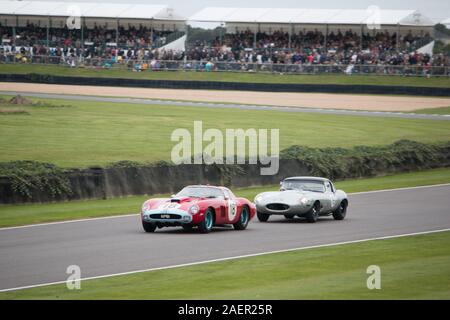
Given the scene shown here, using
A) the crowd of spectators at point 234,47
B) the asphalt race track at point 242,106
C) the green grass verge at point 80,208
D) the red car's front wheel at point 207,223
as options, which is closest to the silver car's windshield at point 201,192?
the red car's front wheel at point 207,223

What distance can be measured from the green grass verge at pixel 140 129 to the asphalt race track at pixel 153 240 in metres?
7.18

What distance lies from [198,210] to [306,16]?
58876mm

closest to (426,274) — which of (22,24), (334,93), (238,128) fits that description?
(238,128)

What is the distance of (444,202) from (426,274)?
37.4ft

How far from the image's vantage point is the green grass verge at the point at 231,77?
62531 millimetres

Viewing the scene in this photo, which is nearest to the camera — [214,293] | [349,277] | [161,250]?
[214,293]

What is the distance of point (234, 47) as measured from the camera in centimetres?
7550

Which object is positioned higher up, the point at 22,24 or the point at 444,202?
the point at 22,24

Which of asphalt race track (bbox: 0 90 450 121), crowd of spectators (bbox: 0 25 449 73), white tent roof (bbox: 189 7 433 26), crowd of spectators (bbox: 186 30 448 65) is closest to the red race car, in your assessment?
asphalt race track (bbox: 0 90 450 121)

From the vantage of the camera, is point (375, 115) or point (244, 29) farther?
point (244, 29)

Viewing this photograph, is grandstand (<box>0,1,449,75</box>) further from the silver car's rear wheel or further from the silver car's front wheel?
the silver car's front wheel

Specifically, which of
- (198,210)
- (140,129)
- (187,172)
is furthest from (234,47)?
(198,210)

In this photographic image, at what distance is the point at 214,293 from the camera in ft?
41.9
